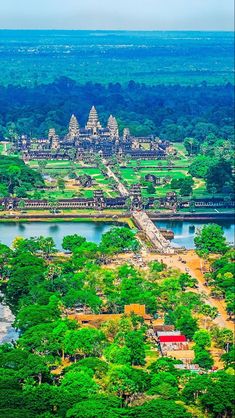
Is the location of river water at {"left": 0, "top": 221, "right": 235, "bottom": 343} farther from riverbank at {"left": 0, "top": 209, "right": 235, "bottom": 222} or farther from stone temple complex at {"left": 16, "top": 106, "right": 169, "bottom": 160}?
stone temple complex at {"left": 16, "top": 106, "right": 169, "bottom": 160}

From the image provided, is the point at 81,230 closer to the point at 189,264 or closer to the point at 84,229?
the point at 84,229

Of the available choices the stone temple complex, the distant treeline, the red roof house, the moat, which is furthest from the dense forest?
the red roof house

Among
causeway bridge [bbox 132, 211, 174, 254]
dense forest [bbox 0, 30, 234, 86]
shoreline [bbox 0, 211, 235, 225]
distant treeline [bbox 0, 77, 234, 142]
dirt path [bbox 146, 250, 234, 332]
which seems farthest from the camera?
dense forest [bbox 0, 30, 234, 86]

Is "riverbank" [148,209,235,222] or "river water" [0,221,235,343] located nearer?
"river water" [0,221,235,343]

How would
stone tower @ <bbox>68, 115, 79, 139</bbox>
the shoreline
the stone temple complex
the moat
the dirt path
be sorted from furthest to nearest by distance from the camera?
stone tower @ <bbox>68, 115, 79, 139</bbox> < the stone temple complex < the shoreline < the moat < the dirt path

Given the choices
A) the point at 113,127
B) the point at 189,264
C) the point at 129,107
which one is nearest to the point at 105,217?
the point at 189,264

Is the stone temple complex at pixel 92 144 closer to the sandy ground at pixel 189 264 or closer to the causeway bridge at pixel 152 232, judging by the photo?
the causeway bridge at pixel 152 232

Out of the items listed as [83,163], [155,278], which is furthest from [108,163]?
[155,278]

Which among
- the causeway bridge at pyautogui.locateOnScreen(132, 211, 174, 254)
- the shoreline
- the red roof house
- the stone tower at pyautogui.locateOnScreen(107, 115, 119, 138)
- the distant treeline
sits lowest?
the red roof house
